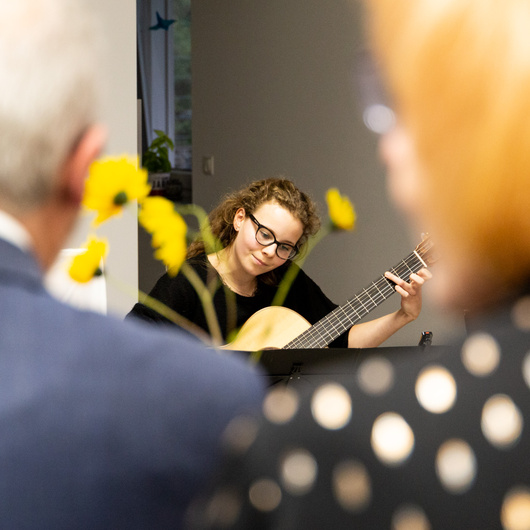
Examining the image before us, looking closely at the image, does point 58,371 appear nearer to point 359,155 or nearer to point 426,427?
point 426,427

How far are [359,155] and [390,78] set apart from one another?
2682mm

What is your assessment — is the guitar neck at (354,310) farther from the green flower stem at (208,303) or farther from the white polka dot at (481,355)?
the white polka dot at (481,355)

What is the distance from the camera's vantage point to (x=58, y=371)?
1.17 feet

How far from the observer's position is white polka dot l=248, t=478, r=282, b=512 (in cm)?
28

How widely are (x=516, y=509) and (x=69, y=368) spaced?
229 mm

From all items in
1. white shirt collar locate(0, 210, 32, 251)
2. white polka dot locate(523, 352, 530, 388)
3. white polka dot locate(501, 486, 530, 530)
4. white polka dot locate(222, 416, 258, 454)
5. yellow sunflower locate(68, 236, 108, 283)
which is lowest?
white polka dot locate(501, 486, 530, 530)

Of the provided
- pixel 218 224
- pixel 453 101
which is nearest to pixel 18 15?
pixel 453 101

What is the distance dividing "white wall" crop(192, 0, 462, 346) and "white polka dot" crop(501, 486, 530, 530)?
2.35 metres

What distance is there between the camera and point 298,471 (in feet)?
0.93

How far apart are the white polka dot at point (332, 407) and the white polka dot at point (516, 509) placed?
0.07 meters

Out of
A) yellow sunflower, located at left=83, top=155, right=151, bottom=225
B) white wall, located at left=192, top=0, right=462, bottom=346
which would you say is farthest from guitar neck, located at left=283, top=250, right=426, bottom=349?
white wall, located at left=192, top=0, right=462, bottom=346

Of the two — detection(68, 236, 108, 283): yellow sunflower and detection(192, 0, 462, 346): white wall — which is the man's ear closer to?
detection(68, 236, 108, 283): yellow sunflower

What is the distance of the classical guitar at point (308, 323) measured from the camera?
1296mm

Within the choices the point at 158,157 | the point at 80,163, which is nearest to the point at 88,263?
the point at 80,163
